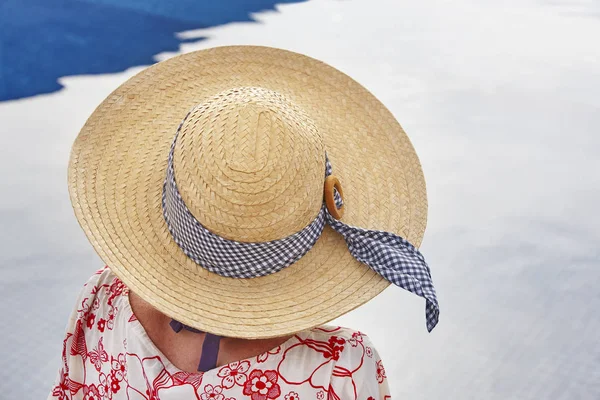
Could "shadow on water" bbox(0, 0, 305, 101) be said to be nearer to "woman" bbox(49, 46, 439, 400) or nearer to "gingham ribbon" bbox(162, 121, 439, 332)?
"woman" bbox(49, 46, 439, 400)

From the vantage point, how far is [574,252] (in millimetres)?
2234

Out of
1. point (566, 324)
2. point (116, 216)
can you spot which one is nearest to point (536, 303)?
point (566, 324)

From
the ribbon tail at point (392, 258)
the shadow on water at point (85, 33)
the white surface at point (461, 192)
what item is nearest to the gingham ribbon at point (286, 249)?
the ribbon tail at point (392, 258)

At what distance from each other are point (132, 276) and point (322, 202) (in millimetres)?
276

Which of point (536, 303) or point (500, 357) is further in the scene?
point (536, 303)

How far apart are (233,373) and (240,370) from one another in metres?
0.01

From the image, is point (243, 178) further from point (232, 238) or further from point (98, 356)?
point (98, 356)

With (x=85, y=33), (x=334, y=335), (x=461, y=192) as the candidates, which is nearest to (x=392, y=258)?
(x=334, y=335)

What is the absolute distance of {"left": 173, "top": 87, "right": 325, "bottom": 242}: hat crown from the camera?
0.84 metres

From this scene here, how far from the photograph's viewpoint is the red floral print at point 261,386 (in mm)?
911

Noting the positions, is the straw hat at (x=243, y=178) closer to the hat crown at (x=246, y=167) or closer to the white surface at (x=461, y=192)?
the hat crown at (x=246, y=167)

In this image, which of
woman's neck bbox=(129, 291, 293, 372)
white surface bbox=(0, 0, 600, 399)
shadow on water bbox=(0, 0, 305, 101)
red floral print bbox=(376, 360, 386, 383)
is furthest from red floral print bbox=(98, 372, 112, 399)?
shadow on water bbox=(0, 0, 305, 101)

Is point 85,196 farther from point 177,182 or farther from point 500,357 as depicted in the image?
point 500,357

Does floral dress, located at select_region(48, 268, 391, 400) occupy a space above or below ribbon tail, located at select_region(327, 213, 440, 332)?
below
